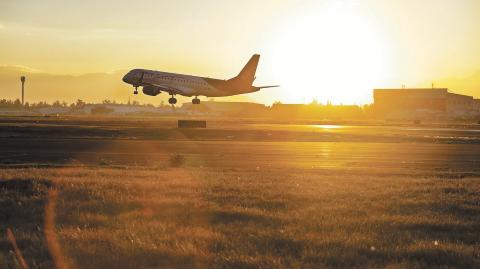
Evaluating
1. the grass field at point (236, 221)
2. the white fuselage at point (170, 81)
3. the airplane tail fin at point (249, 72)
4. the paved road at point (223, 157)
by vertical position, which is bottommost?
the paved road at point (223, 157)

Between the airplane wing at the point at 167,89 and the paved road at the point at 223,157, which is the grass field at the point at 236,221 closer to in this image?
the paved road at the point at 223,157

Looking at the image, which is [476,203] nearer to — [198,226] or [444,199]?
[444,199]

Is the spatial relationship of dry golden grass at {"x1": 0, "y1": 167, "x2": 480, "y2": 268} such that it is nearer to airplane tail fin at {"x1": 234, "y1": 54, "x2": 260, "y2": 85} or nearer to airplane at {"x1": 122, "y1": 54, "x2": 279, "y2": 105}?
airplane at {"x1": 122, "y1": 54, "x2": 279, "y2": 105}

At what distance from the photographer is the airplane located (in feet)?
278

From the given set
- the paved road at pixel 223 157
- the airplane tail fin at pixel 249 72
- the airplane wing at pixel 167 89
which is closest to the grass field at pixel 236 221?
the paved road at pixel 223 157

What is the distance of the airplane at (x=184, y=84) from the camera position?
84.9m

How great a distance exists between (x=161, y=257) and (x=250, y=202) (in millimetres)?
6831

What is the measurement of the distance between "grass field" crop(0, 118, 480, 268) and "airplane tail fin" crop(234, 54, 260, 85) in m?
69.0

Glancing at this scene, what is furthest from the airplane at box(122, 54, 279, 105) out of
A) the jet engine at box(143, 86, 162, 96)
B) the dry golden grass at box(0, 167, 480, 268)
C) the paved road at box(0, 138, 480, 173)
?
the dry golden grass at box(0, 167, 480, 268)

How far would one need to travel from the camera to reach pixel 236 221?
550 inches

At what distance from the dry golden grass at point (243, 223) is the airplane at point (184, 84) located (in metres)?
62.0

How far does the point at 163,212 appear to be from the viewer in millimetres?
15109

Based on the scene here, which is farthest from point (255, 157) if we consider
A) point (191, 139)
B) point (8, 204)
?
point (8, 204)

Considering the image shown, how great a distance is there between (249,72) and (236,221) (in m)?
83.5
